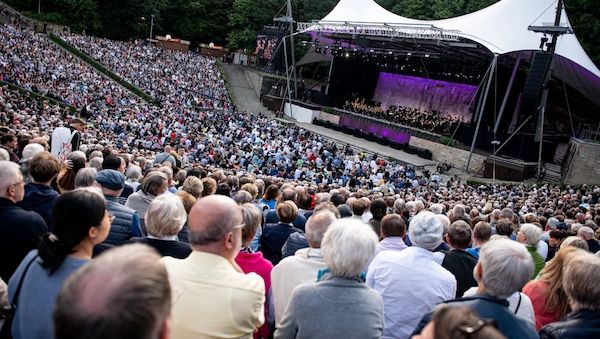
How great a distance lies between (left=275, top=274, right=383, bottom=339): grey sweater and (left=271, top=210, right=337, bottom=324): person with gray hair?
1.74 feet

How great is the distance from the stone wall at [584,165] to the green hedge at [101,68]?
23105 millimetres

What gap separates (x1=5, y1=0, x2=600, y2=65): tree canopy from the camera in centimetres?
4116

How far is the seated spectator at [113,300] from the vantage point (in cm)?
111

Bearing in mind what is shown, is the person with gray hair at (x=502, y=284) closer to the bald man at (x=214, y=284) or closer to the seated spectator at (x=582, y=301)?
the seated spectator at (x=582, y=301)

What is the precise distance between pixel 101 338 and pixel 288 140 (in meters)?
21.0

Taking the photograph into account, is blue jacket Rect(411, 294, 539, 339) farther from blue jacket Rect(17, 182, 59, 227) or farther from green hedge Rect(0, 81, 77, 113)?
green hedge Rect(0, 81, 77, 113)

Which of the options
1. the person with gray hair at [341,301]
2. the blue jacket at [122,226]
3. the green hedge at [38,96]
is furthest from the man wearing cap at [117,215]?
the green hedge at [38,96]

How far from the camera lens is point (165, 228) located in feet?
9.53

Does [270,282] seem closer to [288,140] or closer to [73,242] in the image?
[73,242]

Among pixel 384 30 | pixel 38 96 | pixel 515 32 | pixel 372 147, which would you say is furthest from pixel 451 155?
pixel 38 96

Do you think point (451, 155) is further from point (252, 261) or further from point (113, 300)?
point (113, 300)

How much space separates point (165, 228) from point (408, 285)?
156 cm

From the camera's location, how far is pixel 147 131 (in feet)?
61.2

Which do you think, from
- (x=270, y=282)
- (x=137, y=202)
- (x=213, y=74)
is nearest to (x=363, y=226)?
(x=270, y=282)
